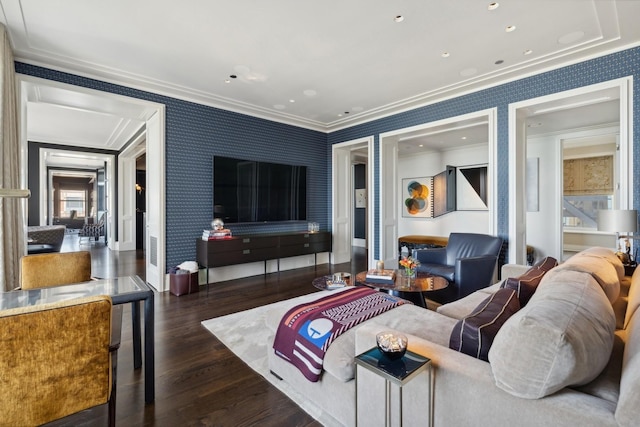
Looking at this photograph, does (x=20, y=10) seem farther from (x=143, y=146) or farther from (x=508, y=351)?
(x=143, y=146)

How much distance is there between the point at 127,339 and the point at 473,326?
9.65 feet

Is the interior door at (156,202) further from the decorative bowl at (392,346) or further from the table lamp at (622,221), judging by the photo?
the table lamp at (622,221)

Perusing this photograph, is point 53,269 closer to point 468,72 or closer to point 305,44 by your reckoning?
point 305,44

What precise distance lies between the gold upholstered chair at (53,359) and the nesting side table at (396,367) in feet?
3.56

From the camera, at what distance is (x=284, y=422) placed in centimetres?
176

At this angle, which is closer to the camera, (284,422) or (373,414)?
(373,414)

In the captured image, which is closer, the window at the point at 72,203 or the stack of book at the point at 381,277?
the stack of book at the point at 381,277

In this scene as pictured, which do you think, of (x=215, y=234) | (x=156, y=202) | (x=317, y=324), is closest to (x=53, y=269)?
(x=317, y=324)

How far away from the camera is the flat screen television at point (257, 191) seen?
16.4 ft

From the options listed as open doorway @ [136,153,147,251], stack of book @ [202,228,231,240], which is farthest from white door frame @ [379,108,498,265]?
open doorway @ [136,153,147,251]

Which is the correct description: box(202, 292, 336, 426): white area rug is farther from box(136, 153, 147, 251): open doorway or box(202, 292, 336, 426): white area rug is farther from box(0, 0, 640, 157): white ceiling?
box(136, 153, 147, 251): open doorway

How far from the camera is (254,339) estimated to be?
2811 millimetres

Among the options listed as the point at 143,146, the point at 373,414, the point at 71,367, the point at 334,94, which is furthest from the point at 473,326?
the point at 143,146

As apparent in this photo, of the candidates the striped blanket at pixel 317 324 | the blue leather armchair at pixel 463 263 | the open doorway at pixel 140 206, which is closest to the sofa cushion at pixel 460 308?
the striped blanket at pixel 317 324
